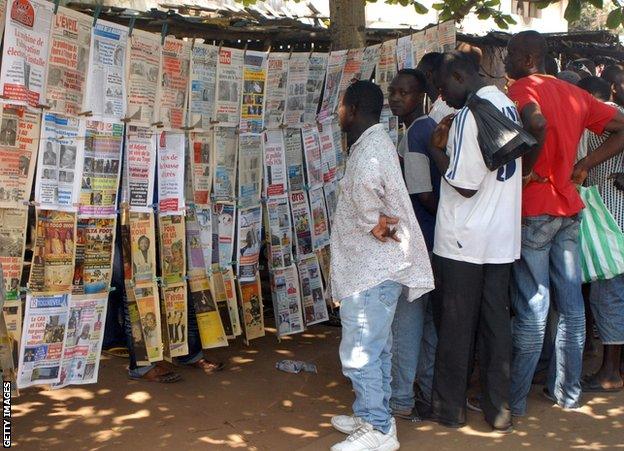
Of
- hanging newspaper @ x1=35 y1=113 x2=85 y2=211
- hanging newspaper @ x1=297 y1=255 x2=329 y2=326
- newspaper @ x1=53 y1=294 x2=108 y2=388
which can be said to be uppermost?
hanging newspaper @ x1=35 y1=113 x2=85 y2=211

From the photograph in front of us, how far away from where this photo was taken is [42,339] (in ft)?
12.8

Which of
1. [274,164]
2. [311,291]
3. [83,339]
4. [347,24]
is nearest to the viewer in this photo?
[83,339]

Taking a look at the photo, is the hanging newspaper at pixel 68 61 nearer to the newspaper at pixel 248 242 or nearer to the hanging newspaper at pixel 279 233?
the newspaper at pixel 248 242

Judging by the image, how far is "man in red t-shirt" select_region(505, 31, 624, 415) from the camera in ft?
14.1

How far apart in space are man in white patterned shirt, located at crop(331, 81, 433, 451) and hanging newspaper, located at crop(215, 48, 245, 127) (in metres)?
0.92

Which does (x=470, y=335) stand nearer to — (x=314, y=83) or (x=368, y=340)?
(x=368, y=340)

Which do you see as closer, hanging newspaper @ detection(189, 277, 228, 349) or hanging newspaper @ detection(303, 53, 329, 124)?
hanging newspaper @ detection(189, 277, 228, 349)

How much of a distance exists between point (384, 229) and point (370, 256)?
0.46 ft

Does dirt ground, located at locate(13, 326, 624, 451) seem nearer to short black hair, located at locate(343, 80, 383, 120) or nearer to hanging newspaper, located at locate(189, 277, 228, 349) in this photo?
hanging newspaper, located at locate(189, 277, 228, 349)

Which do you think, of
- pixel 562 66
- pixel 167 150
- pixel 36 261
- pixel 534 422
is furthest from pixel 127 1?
pixel 534 422

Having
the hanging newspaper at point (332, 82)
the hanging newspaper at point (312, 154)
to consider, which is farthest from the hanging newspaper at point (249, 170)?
the hanging newspaper at point (332, 82)

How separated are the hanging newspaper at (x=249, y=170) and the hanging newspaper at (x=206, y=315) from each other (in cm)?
53

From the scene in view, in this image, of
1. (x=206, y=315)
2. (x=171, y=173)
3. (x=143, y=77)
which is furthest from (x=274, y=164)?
(x=143, y=77)

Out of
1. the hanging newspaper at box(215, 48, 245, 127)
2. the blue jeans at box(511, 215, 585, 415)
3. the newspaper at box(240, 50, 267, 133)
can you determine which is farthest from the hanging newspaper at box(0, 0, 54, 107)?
the blue jeans at box(511, 215, 585, 415)
